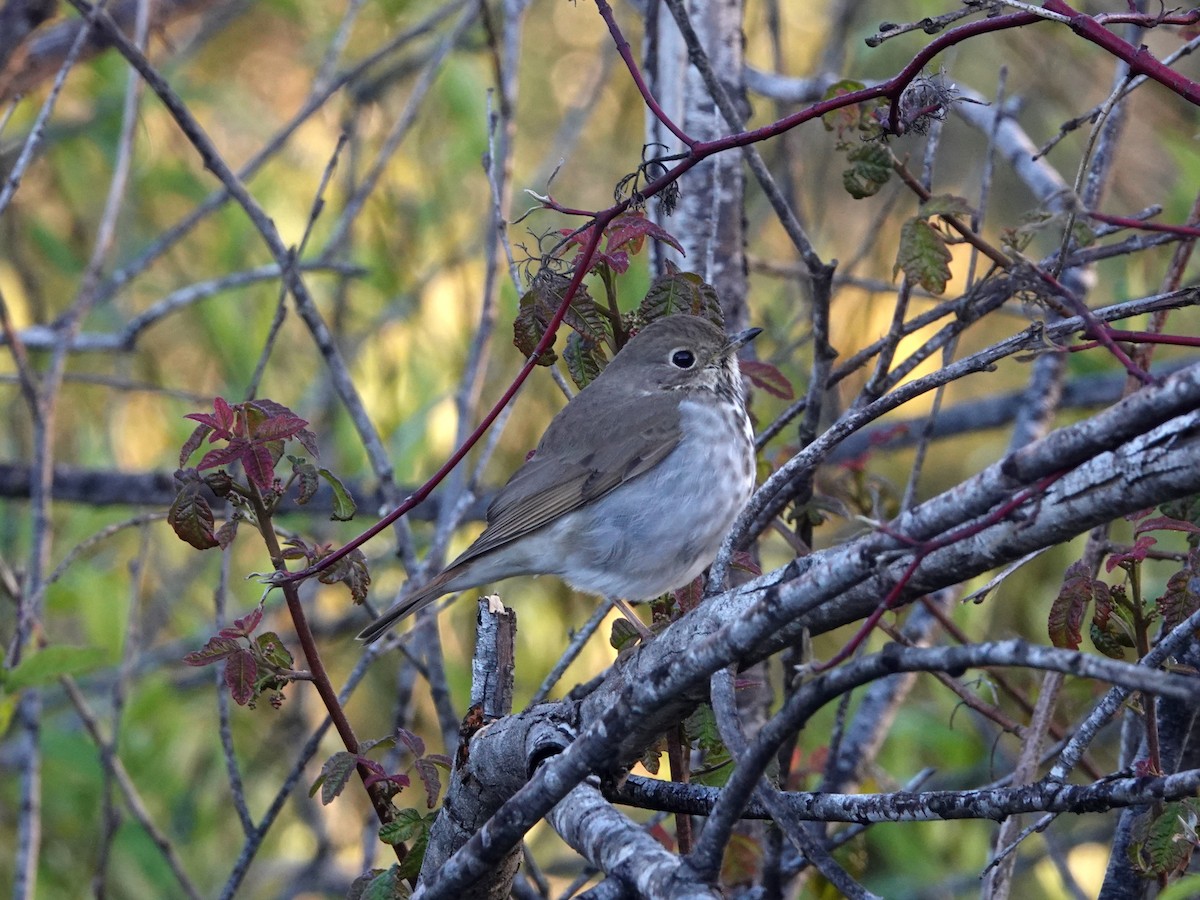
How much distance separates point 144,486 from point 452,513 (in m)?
1.78

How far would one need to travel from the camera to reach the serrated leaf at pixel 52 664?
138 inches

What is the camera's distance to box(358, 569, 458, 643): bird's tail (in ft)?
12.2

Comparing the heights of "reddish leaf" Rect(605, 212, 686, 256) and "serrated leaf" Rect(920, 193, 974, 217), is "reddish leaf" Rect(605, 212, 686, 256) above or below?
above

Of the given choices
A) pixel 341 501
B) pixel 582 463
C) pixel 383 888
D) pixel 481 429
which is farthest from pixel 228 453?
pixel 582 463

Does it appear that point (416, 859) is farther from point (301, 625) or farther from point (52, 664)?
point (52, 664)

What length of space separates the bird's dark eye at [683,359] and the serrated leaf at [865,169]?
1485 millimetres

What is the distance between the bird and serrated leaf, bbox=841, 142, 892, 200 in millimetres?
1118

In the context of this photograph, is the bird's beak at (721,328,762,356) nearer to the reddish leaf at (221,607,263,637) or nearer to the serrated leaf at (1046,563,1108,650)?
the serrated leaf at (1046,563,1108,650)

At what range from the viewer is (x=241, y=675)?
2711 mm

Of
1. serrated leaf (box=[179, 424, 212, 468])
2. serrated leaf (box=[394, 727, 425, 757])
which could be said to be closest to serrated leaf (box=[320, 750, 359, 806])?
serrated leaf (box=[394, 727, 425, 757])

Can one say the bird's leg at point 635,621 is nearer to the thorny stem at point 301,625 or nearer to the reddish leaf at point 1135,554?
the thorny stem at point 301,625

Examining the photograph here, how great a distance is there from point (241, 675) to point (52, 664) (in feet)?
3.65

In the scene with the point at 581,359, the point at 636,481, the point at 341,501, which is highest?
the point at 636,481

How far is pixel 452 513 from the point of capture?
416 cm
